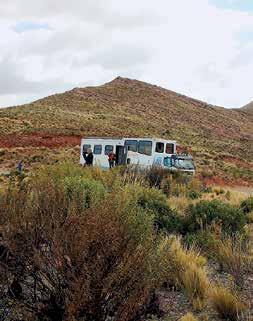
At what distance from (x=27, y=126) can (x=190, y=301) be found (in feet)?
157

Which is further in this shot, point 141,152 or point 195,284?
point 141,152

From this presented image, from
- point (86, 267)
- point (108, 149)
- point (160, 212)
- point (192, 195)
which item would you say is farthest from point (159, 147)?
point (86, 267)

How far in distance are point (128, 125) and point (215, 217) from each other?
52578 millimetres

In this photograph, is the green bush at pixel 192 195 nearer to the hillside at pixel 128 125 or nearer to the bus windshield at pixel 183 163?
the bus windshield at pixel 183 163

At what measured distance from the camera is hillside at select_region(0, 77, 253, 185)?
44.7 meters

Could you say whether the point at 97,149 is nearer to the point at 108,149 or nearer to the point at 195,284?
the point at 108,149

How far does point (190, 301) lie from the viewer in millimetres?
6539

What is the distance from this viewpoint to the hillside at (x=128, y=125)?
4466 cm

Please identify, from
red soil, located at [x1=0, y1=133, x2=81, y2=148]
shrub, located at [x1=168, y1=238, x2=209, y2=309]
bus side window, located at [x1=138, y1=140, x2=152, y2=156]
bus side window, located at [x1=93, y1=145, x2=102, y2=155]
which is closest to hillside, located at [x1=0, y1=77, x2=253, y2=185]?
red soil, located at [x1=0, y1=133, x2=81, y2=148]

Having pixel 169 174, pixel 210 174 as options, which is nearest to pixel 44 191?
pixel 169 174

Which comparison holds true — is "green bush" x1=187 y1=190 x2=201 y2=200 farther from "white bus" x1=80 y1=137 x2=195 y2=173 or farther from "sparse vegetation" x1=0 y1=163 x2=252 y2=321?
"white bus" x1=80 y1=137 x2=195 y2=173

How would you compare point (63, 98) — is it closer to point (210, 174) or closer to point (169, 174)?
point (210, 174)

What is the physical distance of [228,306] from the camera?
607 cm

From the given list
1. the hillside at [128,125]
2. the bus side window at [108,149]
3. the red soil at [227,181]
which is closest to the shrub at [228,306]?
the bus side window at [108,149]
